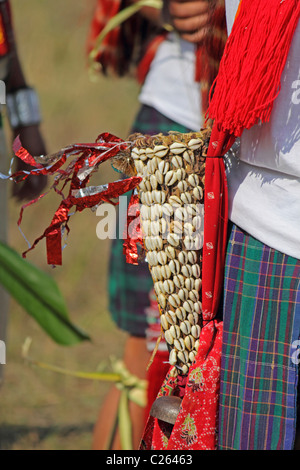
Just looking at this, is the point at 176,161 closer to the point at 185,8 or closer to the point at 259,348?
the point at 259,348

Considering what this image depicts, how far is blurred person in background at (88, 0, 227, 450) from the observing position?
1509 millimetres

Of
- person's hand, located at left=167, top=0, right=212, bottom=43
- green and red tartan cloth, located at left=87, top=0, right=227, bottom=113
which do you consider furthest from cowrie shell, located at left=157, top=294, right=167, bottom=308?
green and red tartan cloth, located at left=87, top=0, right=227, bottom=113

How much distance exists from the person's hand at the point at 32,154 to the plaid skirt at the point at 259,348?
77cm

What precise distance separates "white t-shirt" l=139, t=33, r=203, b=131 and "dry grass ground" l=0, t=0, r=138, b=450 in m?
0.65

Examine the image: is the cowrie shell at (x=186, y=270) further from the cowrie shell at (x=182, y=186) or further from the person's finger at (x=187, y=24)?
the person's finger at (x=187, y=24)

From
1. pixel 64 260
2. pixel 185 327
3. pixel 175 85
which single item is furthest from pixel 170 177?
pixel 64 260

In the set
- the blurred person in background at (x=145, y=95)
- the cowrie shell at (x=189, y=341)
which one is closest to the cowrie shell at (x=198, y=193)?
the cowrie shell at (x=189, y=341)

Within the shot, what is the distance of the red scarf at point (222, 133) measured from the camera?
0.85 m

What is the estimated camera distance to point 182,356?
99 centimetres

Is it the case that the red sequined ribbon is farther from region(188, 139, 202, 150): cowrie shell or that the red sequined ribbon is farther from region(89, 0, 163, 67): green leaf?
region(89, 0, 163, 67): green leaf

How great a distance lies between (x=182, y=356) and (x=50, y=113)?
3.79 m
